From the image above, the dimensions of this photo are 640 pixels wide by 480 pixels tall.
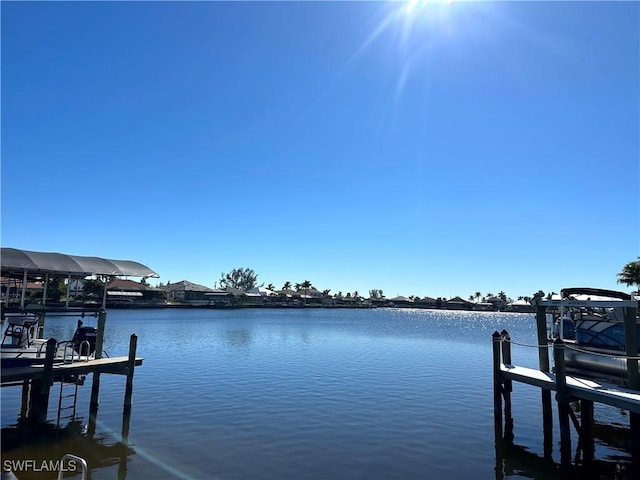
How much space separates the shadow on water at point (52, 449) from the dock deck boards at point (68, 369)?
1.70 m

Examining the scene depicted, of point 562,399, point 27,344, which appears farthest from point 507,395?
point 27,344

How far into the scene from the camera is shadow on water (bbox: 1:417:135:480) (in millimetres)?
11562

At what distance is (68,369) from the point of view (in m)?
13.9

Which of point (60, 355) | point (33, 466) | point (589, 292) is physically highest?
point (589, 292)

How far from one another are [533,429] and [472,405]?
315 cm

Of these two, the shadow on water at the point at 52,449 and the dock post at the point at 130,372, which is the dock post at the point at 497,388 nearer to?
the shadow on water at the point at 52,449

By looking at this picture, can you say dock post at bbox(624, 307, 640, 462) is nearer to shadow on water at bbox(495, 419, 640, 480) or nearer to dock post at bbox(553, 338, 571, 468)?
shadow on water at bbox(495, 419, 640, 480)

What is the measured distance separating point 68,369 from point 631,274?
220ft

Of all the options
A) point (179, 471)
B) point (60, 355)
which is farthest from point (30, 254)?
point (179, 471)

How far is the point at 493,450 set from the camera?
13.6 metres

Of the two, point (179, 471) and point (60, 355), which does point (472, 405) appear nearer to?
point (179, 471)

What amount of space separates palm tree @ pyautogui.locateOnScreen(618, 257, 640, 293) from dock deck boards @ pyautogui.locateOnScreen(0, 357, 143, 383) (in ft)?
211

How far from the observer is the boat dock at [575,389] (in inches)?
477

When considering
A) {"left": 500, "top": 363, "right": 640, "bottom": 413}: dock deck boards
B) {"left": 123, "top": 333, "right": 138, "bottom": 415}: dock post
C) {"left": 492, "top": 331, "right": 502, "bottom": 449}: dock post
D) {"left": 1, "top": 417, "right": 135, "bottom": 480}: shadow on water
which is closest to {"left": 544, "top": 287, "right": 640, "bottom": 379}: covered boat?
{"left": 500, "top": 363, "right": 640, "bottom": 413}: dock deck boards
